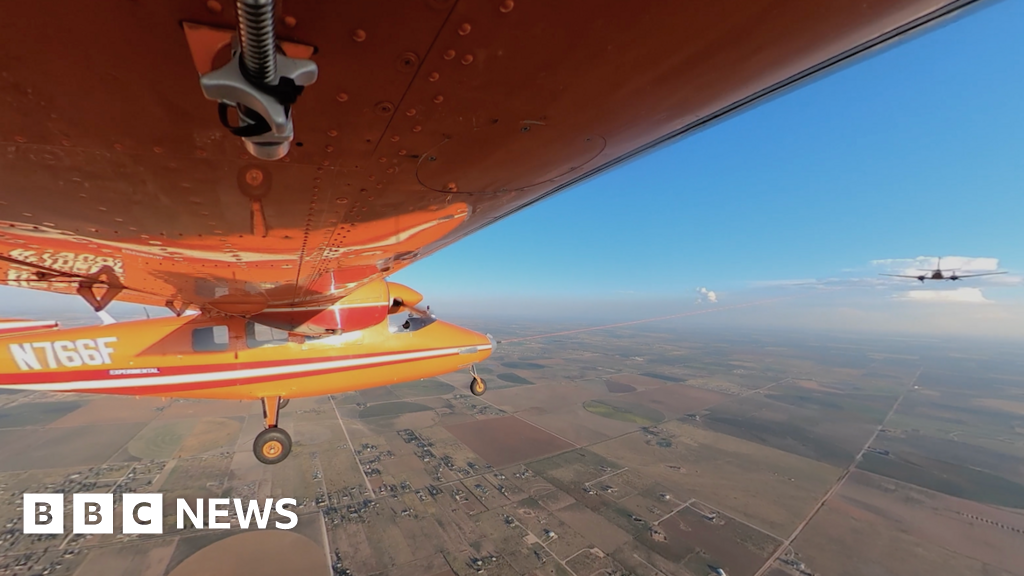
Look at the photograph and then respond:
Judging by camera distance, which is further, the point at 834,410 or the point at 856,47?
the point at 834,410

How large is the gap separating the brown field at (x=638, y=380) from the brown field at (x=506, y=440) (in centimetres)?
2589

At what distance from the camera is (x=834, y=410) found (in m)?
46.2

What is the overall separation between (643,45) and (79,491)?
1365 inches

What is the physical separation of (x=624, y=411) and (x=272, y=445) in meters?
36.6

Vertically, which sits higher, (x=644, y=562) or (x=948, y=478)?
(x=644, y=562)

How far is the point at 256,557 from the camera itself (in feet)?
50.0

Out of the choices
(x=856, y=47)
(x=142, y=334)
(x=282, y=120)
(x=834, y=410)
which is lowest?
(x=834, y=410)

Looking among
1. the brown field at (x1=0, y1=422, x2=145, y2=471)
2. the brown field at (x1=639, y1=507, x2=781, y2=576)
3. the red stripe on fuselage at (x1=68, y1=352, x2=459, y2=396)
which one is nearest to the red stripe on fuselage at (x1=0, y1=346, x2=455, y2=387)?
the red stripe on fuselage at (x1=68, y1=352, x2=459, y2=396)

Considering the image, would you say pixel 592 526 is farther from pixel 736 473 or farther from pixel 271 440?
pixel 271 440

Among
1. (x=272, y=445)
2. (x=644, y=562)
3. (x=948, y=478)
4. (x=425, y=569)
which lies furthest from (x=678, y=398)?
(x=272, y=445)

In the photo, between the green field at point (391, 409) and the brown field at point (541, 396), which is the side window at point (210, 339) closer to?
the green field at point (391, 409)

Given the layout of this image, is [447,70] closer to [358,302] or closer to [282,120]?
[282,120]

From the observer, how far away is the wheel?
28.3 feet

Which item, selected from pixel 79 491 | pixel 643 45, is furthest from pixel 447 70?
pixel 79 491
